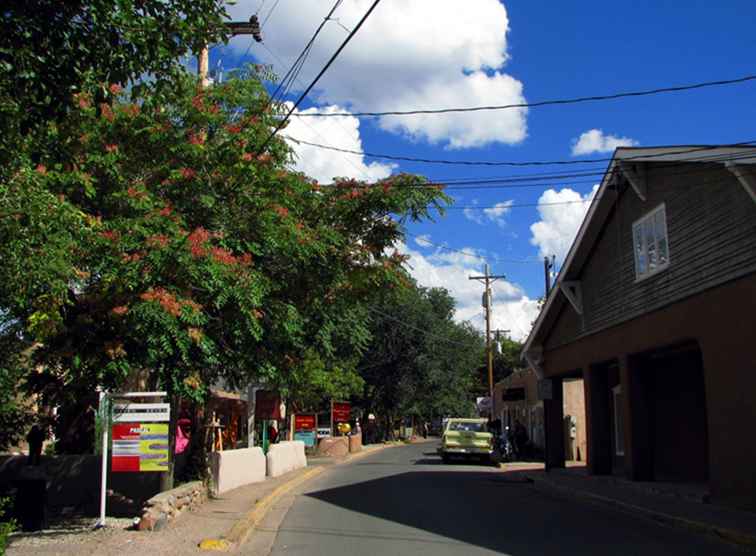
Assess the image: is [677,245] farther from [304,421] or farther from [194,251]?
[304,421]

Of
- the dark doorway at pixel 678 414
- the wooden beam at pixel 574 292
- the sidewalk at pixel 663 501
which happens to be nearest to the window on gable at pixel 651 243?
the dark doorway at pixel 678 414

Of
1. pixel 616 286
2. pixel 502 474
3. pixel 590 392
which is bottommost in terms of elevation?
pixel 502 474

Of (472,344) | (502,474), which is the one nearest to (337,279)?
(502,474)

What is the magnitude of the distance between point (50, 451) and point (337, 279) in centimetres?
1297

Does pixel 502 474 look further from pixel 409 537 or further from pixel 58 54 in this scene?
pixel 58 54

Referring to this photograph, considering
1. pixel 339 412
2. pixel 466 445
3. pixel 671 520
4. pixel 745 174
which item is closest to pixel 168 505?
pixel 671 520

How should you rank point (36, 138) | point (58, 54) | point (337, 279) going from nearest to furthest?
point (58, 54)
point (36, 138)
point (337, 279)

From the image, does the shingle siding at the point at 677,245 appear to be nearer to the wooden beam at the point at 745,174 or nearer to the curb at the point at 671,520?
the wooden beam at the point at 745,174

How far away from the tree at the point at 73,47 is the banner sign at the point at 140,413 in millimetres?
6725

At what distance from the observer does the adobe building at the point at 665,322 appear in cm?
1376

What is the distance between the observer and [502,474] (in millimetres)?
26047

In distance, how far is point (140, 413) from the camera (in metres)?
13.2

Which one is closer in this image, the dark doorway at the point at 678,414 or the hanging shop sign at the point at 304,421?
the dark doorway at the point at 678,414

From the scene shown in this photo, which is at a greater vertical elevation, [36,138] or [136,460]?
[36,138]
